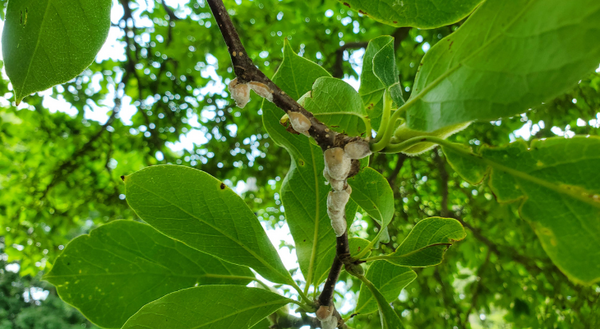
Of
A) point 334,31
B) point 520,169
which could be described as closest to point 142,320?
point 520,169

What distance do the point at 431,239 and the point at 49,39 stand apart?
441 mm

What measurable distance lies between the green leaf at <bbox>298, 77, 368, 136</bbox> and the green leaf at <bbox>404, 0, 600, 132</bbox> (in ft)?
0.37

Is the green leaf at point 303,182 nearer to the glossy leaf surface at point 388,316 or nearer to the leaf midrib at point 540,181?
the glossy leaf surface at point 388,316

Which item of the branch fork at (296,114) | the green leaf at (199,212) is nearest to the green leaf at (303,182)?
the green leaf at (199,212)

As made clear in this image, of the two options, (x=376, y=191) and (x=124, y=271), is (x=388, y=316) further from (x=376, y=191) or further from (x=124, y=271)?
(x=124, y=271)

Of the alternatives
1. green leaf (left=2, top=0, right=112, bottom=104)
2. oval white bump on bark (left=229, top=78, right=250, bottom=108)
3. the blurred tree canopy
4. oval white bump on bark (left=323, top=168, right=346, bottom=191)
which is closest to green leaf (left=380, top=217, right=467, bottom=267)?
oval white bump on bark (left=323, top=168, right=346, bottom=191)

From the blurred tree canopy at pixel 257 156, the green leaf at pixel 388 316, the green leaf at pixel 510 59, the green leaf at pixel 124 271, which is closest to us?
the green leaf at pixel 510 59

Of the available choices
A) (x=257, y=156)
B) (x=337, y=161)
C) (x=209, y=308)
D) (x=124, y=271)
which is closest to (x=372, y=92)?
(x=337, y=161)

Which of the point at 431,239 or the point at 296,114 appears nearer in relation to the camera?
the point at 296,114

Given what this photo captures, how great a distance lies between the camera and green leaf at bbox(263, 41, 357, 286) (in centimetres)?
50

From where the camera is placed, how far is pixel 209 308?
466 mm

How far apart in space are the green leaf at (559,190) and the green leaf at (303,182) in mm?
252

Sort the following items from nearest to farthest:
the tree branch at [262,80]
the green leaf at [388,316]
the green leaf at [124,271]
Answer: the tree branch at [262,80] < the green leaf at [388,316] < the green leaf at [124,271]

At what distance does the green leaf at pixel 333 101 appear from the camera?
0.39 metres
